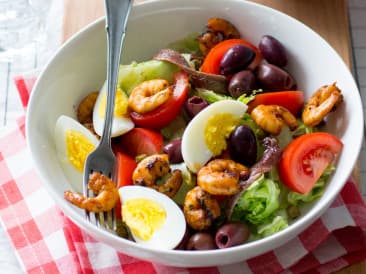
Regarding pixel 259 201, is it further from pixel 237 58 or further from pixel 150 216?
pixel 237 58

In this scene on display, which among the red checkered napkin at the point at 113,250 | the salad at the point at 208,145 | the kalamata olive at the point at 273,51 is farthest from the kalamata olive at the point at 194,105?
the red checkered napkin at the point at 113,250

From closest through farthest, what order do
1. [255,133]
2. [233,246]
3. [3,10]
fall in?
[233,246]
[255,133]
[3,10]

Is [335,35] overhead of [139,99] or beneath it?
beneath

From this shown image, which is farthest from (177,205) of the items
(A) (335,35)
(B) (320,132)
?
(A) (335,35)

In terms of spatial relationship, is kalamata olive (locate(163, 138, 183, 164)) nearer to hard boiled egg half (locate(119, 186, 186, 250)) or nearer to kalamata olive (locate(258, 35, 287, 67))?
hard boiled egg half (locate(119, 186, 186, 250))

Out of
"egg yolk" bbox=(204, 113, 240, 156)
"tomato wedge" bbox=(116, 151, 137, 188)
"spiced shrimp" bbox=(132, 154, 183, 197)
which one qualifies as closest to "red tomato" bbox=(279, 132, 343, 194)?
"egg yolk" bbox=(204, 113, 240, 156)

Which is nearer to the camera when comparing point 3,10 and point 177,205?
point 177,205

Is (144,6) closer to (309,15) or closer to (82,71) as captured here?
(82,71)
